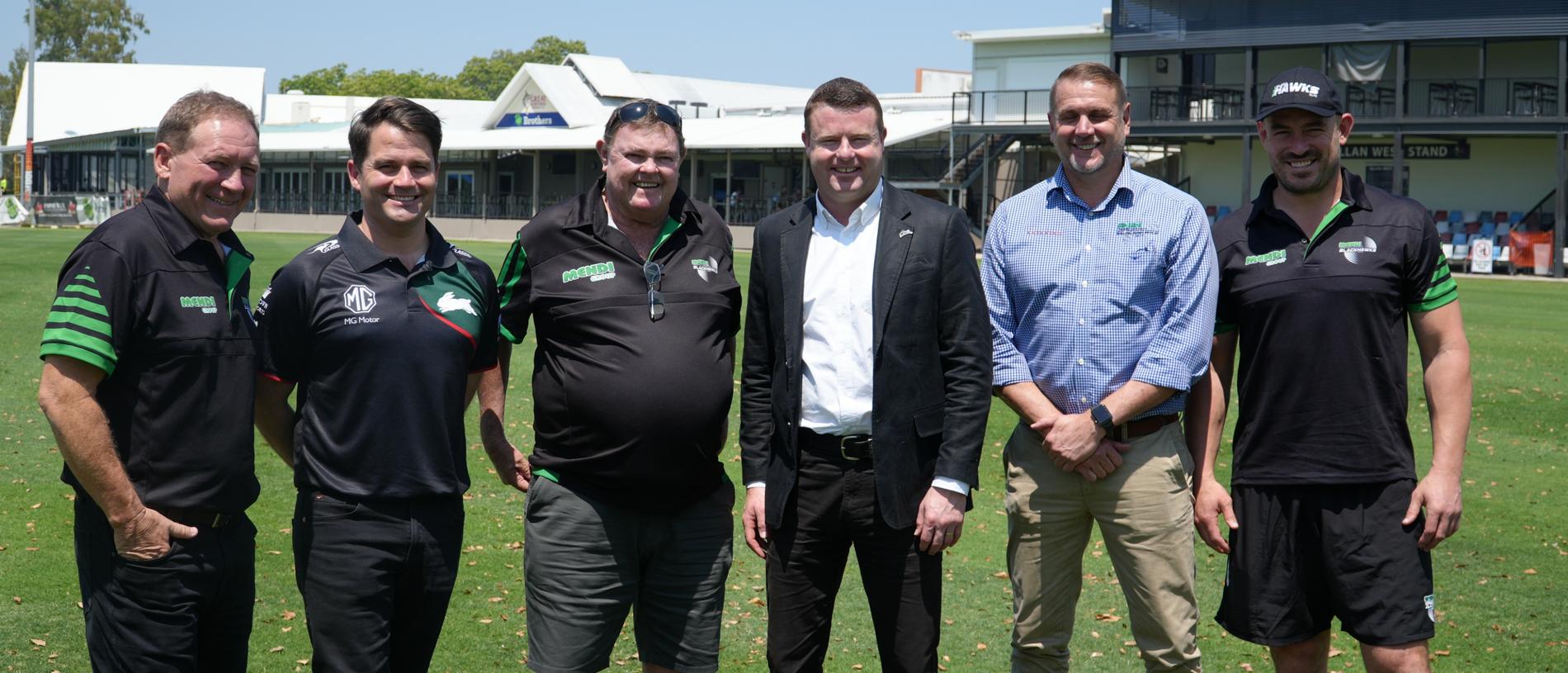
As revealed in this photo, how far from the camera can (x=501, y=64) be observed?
122938 millimetres

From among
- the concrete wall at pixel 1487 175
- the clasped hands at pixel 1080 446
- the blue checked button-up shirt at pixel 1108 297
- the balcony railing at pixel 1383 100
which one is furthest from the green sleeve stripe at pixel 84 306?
the concrete wall at pixel 1487 175

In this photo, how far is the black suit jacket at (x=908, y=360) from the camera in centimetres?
436

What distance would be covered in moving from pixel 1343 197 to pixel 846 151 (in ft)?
5.70

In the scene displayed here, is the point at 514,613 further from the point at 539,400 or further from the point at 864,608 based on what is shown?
the point at 539,400

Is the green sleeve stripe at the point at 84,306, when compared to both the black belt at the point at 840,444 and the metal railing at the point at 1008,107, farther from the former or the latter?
the metal railing at the point at 1008,107

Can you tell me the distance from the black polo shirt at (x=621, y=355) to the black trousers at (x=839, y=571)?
1.21 ft

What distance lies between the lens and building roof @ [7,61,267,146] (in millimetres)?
77188

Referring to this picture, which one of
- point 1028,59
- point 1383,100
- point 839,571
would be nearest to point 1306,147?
point 839,571

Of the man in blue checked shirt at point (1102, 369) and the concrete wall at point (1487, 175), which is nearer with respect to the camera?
the man in blue checked shirt at point (1102, 369)

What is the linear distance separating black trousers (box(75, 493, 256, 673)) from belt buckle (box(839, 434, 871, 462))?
1883 millimetres

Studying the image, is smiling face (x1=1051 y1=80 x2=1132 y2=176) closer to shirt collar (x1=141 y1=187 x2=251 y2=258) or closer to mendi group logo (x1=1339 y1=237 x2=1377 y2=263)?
mendi group logo (x1=1339 y1=237 x2=1377 y2=263)

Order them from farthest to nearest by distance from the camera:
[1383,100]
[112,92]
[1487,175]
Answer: [112,92] < [1383,100] < [1487,175]

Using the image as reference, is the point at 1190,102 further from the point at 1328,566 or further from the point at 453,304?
the point at 453,304

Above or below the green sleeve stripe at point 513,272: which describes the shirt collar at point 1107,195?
above
